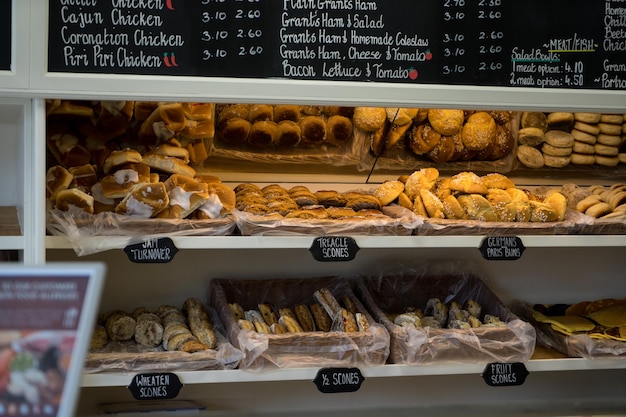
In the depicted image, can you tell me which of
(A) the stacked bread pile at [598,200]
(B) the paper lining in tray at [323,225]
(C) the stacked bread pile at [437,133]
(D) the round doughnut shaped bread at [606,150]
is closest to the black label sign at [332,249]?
(B) the paper lining in tray at [323,225]

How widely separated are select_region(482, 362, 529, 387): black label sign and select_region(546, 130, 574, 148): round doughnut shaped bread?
89cm

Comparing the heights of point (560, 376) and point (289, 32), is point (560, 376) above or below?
below

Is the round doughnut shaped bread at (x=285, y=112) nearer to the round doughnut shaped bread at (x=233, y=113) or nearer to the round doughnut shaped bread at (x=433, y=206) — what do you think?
the round doughnut shaped bread at (x=233, y=113)

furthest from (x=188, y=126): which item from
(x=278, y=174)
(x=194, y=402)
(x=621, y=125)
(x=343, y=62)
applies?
(x=621, y=125)

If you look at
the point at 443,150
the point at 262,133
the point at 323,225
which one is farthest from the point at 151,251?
the point at 443,150

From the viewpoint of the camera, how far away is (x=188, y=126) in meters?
2.75

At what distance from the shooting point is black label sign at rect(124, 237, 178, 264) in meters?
2.42

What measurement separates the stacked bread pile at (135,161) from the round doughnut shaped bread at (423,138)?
2.47ft

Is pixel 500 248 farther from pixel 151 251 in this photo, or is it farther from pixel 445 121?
pixel 151 251

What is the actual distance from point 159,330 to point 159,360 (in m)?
0.20

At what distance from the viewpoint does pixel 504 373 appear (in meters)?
2.68

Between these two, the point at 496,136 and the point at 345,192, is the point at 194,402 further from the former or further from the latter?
the point at 496,136

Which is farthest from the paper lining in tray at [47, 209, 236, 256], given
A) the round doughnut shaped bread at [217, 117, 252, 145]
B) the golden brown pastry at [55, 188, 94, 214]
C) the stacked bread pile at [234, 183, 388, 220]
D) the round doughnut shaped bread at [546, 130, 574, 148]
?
the round doughnut shaped bread at [546, 130, 574, 148]

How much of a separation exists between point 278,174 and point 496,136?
0.84m
